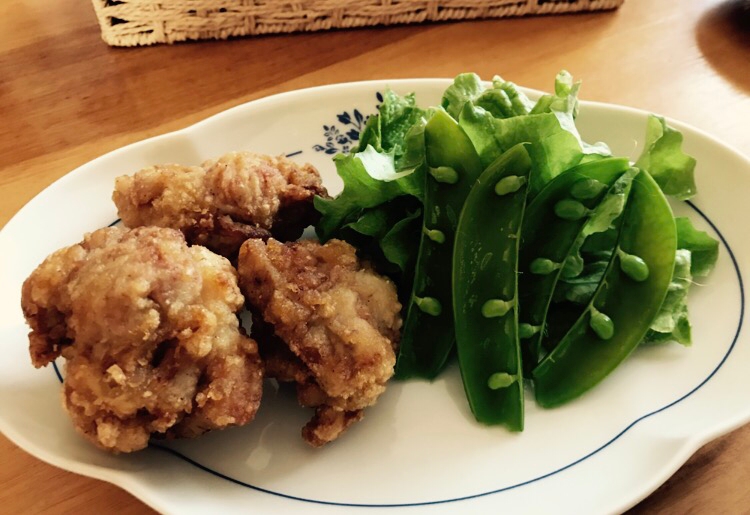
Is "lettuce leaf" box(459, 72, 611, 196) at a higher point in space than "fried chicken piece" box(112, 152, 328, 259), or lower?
higher

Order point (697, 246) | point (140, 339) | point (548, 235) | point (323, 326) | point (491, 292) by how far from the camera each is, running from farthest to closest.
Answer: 1. point (697, 246)
2. point (548, 235)
3. point (491, 292)
4. point (323, 326)
5. point (140, 339)

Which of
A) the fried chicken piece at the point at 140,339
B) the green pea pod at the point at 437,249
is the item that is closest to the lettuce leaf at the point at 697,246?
the green pea pod at the point at 437,249

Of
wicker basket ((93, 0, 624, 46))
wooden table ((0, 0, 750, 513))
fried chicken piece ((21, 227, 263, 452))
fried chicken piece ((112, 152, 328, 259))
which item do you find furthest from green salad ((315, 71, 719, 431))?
wicker basket ((93, 0, 624, 46))

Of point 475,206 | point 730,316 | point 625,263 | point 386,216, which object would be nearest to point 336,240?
point 386,216

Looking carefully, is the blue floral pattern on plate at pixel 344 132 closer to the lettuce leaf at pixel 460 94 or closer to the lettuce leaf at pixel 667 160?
the lettuce leaf at pixel 460 94

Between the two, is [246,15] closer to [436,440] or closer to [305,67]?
[305,67]

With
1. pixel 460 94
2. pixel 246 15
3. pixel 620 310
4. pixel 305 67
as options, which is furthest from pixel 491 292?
pixel 246 15

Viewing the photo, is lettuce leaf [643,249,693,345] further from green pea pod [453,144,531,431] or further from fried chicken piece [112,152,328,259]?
fried chicken piece [112,152,328,259]
